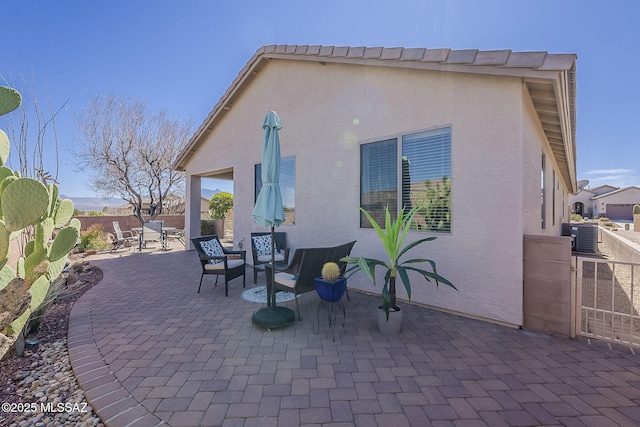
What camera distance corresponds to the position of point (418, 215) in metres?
4.83

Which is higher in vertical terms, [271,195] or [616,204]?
[616,204]

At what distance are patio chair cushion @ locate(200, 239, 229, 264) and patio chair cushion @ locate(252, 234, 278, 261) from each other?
2.69 feet

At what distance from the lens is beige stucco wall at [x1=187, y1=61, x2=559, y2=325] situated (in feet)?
12.8

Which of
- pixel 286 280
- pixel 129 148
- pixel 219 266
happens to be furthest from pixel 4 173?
pixel 129 148

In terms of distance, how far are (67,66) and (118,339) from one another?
707 centimetres

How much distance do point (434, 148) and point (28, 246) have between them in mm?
6006

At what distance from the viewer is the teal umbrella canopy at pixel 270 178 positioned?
401 centimetres

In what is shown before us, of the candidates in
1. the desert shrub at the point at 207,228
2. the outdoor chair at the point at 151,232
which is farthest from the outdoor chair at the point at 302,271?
the desert shrub at the point at 207,228

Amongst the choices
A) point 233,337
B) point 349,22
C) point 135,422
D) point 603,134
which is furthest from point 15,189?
point 603,134

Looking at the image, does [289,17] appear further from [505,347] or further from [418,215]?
[505,347]

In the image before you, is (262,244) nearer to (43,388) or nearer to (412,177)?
(412,177)

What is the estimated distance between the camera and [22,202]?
2.70 m

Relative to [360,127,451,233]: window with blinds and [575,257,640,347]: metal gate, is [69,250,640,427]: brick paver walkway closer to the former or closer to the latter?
[575,257,640,347]: metal gate

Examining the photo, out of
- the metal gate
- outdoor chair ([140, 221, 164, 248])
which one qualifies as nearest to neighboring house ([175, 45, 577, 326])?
the metal gate
